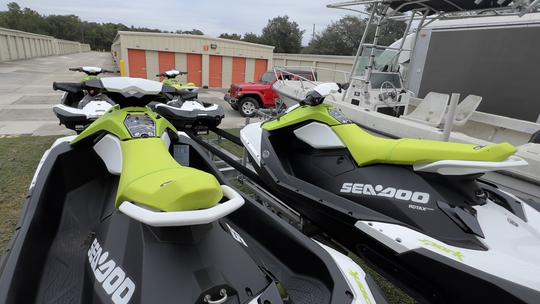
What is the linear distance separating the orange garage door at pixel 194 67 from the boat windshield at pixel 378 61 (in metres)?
15.9

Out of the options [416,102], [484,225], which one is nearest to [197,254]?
[484,225]

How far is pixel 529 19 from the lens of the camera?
16.5ft

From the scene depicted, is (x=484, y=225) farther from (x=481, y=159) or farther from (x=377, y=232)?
(x=377, y=232)

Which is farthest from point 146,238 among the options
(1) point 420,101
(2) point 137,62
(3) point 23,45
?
(3) point 23,45

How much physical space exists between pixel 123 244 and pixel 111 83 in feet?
4.67

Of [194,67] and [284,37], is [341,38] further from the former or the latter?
[194,67]

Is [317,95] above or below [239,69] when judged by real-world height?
above

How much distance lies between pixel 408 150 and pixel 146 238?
5.55ft

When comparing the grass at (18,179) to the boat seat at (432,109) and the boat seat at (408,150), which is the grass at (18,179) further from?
the boat seat at (432,109)

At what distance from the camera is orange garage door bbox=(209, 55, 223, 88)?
20203 millimetres

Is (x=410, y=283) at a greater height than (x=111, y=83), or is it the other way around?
(x=111, y=83)

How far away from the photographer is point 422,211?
6.51ft

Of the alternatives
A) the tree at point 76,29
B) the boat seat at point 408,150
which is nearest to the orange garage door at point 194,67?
the boat seat at point 408,150

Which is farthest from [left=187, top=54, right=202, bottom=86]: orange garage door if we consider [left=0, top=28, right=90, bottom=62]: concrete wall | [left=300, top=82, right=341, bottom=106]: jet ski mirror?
[left=0, top=28, right=90, bottom=62]: concrete wall
